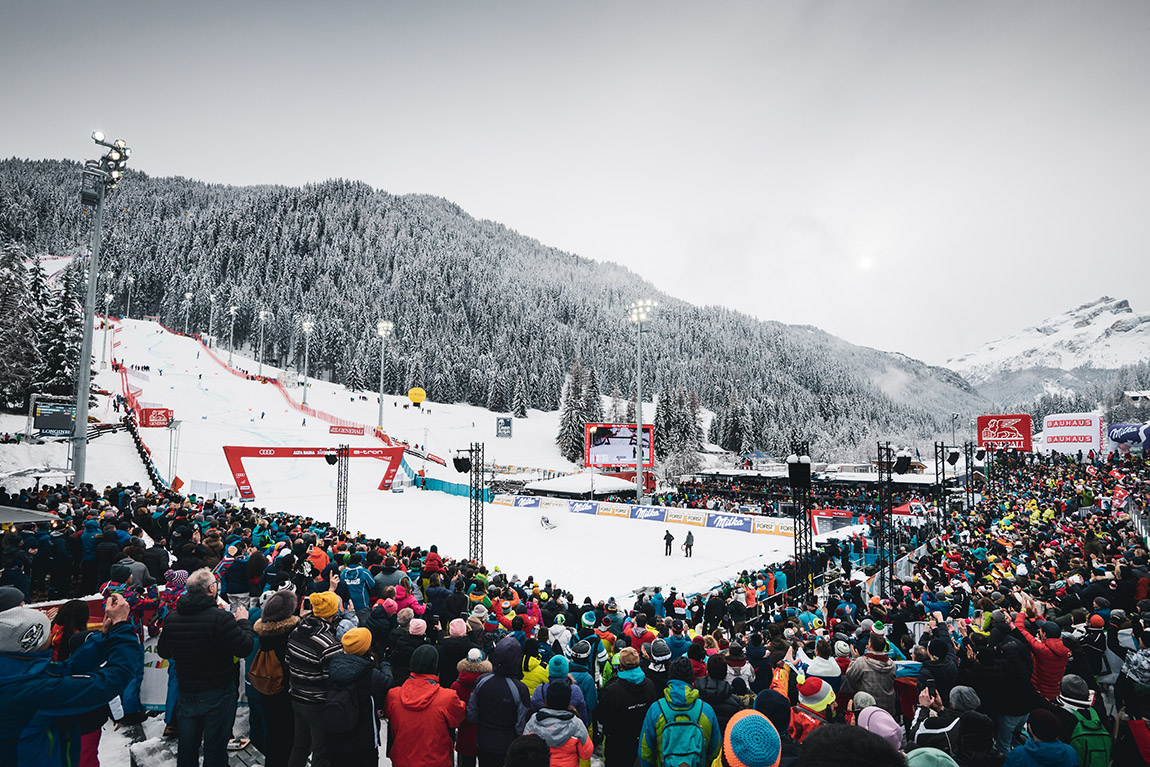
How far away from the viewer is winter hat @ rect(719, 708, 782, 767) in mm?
2979

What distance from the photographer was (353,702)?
3791mm

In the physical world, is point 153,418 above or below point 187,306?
below

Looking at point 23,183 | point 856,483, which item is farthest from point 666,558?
point 23,183

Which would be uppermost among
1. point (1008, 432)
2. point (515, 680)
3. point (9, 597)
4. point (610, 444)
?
point (1008, 432)

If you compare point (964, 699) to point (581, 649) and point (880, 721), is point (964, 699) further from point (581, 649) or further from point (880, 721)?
point (581, 649)

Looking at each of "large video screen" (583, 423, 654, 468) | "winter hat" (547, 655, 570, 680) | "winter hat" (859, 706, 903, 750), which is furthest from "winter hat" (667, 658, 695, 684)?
"large video screen" (583, 423, 654, 468)

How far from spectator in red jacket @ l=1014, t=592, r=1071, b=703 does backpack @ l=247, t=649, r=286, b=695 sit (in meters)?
6.80

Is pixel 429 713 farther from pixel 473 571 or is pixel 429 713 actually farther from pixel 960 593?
pixel 960 593

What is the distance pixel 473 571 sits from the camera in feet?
33.1

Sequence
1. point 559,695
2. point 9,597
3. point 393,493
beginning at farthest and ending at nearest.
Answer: point 393,493 → point 559,695 → point 9,597

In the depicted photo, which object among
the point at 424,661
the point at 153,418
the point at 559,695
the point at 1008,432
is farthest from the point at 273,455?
the point at 1008,432

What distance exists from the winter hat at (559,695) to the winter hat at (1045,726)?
2678 mm

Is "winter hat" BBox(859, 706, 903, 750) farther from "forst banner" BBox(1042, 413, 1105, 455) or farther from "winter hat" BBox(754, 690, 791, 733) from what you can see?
"forst banner" BBox(1042, 413, 1105, 455)

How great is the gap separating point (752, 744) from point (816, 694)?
1279 millimetres
